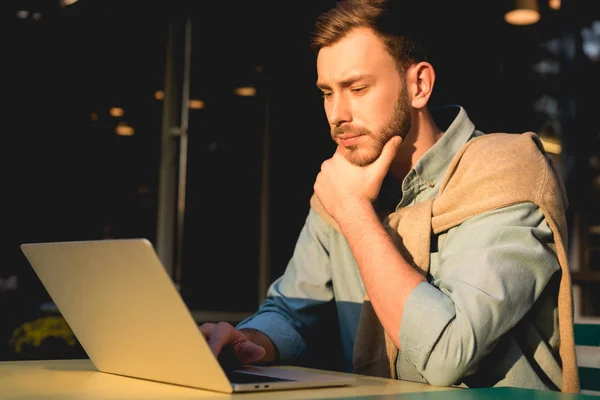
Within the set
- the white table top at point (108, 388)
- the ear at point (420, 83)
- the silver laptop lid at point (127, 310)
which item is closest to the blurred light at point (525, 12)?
the ear at point (420, 83)

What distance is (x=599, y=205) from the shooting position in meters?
4.82

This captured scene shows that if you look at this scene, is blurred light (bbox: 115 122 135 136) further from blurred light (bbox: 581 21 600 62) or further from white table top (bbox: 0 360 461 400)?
white table top (bbox: 0 360 461 400)

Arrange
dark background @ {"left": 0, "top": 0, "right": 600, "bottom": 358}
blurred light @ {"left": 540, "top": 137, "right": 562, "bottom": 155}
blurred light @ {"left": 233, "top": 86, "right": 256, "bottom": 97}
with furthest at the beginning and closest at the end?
blurred light @ {"left": 233, "top": 86, "right": 256, "bottom": 97}
dark background @ {"left": 0, "top": 0, "right": 600, "bottom": 358}
blurred light @ {"left": 540, "top": 137, "right": 562, "bottom": 155}

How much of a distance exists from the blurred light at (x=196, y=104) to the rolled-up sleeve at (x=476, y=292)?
454 cm

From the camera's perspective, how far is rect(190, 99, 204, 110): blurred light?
577 centimetres

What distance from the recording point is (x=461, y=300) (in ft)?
4.10

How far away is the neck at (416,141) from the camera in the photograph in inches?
68.6

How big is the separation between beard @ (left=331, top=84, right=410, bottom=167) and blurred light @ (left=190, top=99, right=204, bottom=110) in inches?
166

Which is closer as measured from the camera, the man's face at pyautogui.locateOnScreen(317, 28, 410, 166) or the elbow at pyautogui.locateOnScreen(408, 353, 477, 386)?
the elbow at pyautogui.locateOnScreen(408, 353, 477, 386)

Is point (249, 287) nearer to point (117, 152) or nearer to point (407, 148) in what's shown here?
point (117, 152)

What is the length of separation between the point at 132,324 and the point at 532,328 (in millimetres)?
750

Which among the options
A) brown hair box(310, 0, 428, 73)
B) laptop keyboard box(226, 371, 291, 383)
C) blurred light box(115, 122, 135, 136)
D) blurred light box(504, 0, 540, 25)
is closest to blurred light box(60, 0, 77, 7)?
blurred light box(115, 122, 135, 136)

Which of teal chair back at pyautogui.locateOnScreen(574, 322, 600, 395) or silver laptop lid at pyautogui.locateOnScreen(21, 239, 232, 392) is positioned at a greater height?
silver laptop lid at pyautogui.locateOnScreen(21, 239, 232, 392)

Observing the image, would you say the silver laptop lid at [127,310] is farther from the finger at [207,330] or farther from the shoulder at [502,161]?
the shoulder at [502,161]
